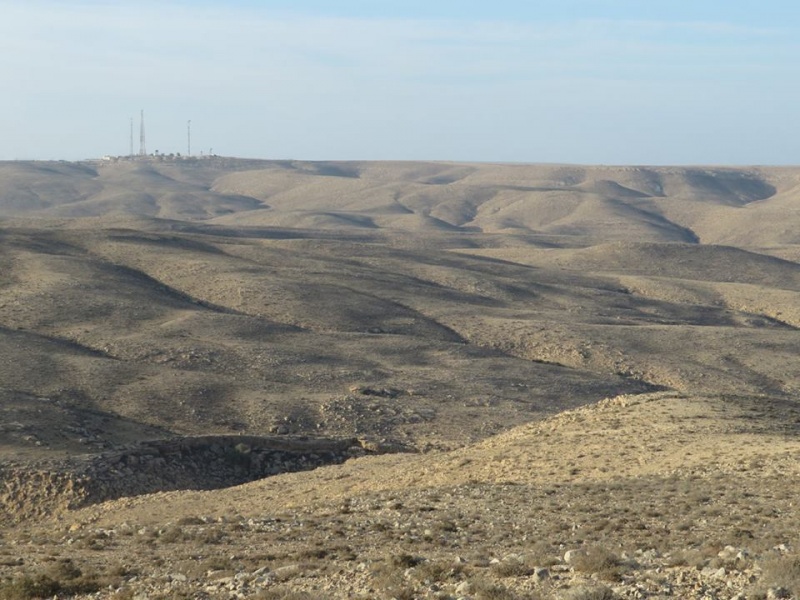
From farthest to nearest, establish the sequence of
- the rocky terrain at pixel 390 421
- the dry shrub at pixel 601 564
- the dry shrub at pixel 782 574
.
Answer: the rocky terrain at pixel 390 421 < the dry shrub at pixel 601 564 < the dry shrub at pixel 782 574

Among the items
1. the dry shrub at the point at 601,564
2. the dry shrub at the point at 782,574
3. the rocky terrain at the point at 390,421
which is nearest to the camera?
the dry shrub at the point at 782,574

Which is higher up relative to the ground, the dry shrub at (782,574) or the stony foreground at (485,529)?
the dry shrub at (782,574)

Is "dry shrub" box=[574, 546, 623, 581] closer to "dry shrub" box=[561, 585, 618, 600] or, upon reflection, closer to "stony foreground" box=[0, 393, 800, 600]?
"stony foreground" box=[0, 393, 800, 600]

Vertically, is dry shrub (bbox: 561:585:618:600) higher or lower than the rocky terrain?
higher

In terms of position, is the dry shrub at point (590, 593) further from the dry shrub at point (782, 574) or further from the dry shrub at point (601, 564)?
the dry shrub at point (782, 574)

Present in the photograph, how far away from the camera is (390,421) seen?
3064cm

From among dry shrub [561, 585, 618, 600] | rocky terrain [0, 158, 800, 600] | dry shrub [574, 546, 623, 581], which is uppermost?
dry shrub [561, 585, 618, 600]

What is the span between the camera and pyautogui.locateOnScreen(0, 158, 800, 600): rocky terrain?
38.7 ft

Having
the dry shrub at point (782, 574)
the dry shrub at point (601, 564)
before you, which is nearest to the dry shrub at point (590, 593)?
the dry shrub at point (601, 564)

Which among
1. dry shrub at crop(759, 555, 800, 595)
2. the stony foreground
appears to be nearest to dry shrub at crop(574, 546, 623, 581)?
the stony foreground

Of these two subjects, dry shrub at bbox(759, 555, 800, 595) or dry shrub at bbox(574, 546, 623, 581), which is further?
dry shrub at bbox(574, 546, 623, 581)

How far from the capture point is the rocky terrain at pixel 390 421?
38.7 ft

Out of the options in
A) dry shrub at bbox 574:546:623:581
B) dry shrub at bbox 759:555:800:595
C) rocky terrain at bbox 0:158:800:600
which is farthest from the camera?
rocky terrain at bbox 0:158:800:600

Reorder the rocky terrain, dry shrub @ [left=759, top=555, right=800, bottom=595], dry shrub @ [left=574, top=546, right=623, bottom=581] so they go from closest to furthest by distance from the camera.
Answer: dry shrub @ [left=759, top=555, right=800, bottom=595], dry shrub @ [left=574, top=546, right=623, bottom=581], the rocky terrain
